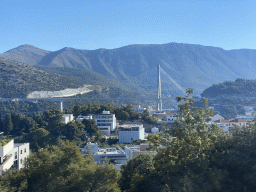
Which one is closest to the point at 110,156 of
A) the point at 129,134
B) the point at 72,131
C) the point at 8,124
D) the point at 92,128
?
the point at 72,131

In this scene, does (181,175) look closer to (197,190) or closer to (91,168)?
(197,190)

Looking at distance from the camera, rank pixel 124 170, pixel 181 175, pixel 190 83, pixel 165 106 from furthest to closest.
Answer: pixel 190 83 < pixel 165 106 < pixel 124 170 < pixel 181 175

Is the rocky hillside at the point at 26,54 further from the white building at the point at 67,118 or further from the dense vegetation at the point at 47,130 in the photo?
the dense vegetation at the point at 47,130

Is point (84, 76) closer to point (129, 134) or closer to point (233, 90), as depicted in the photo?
point (233, 90)

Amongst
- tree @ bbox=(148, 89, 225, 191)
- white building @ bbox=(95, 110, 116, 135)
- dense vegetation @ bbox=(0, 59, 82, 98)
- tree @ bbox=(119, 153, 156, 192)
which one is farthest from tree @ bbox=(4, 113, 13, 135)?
dense vegetation @ bbox=(0, 59, 82, 98)

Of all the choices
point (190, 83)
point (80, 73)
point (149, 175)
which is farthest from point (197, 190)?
point (190, 83)

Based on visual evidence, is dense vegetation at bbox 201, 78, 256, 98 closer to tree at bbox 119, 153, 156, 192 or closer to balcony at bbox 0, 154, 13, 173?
balcony at bbox 0, 154, 13, 173
